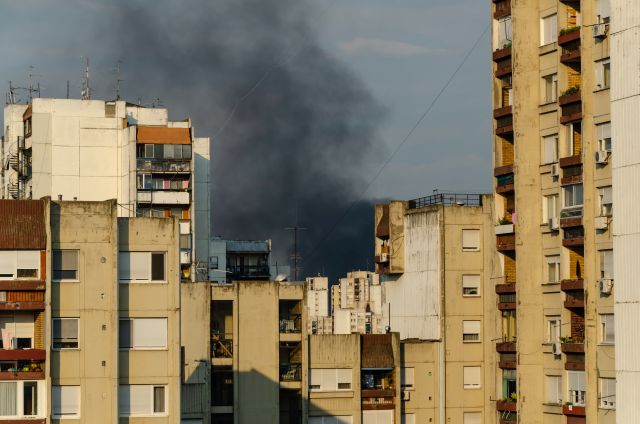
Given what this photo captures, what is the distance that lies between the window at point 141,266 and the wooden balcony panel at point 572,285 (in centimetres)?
2452

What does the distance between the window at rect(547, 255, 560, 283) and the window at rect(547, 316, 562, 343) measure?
2.19m

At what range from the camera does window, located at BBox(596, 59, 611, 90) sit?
9221 cm

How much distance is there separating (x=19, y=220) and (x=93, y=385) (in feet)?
28.5

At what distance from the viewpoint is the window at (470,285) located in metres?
117

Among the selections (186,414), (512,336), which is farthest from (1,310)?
(512,336)

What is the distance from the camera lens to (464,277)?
117 meters

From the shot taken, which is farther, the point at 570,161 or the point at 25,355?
the point at 570,161

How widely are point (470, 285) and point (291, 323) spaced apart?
12457 millimetres

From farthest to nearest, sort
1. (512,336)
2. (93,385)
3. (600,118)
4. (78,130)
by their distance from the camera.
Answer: (78,130) < (512,336) < (600,118) < (93,385)

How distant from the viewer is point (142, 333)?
8350 cm

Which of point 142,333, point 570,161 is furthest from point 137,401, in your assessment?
point 570,161

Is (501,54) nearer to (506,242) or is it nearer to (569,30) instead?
(569,30)

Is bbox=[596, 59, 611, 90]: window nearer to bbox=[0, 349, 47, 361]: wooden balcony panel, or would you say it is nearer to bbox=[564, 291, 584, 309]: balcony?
bbox=[564, 291, 584, 309]: balcony

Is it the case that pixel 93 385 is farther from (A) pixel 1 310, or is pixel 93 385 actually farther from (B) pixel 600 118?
(B) pixel 600 118
